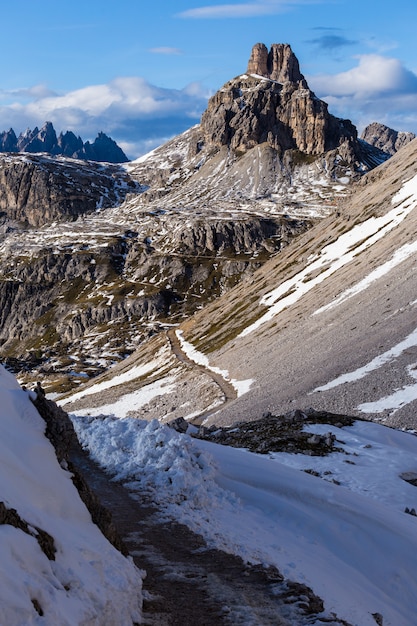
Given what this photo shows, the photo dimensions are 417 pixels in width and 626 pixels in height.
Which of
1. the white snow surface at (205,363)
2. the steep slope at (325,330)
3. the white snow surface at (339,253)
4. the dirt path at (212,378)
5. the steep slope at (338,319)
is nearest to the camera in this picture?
the steep slope at (338,319)

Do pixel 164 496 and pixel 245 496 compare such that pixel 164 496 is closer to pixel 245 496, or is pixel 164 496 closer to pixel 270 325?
pixel 245 496

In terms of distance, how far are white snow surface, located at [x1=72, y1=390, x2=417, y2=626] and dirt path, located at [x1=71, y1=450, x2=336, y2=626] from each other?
29.6 inches

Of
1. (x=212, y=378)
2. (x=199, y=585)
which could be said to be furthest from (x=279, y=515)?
(x=212, y=378)

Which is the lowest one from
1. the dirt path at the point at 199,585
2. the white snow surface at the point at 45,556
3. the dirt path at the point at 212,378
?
the dirt path at the point at 212,378

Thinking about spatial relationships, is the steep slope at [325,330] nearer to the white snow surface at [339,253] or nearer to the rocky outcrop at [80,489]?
the white snow surface at [339,253]

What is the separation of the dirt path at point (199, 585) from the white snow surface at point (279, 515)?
751 millimetres

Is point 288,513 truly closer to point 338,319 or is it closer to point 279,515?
point 279,515

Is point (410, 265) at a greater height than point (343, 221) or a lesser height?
lesser

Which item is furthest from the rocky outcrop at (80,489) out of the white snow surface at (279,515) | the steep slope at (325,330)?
the steep slope at (325,330)

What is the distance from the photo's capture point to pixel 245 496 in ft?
80.4

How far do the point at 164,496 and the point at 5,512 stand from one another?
1099 centimetres

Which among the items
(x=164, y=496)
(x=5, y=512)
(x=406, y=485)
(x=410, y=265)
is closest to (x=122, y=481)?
(x=164, y=496)

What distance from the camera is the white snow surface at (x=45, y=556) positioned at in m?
11.4

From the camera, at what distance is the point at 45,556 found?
497 inches
